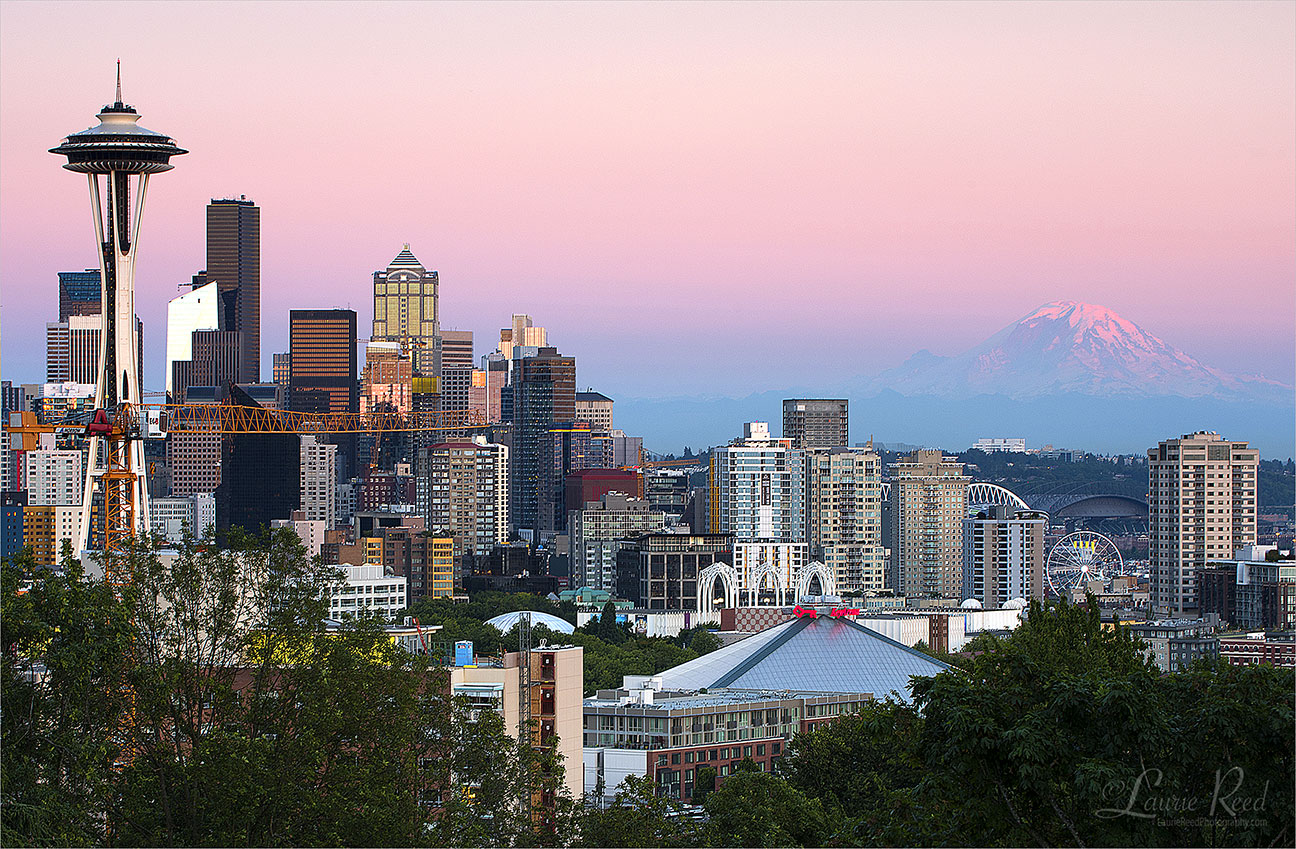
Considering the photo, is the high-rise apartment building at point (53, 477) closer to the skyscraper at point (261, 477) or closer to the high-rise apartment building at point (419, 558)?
the skyscraper at point (261, 477)

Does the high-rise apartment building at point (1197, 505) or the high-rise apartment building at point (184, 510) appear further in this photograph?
the high-rise apartment building at point (184, 510)

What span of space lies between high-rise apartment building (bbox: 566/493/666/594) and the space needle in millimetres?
83356

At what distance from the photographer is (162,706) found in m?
25.0

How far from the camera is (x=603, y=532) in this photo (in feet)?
557

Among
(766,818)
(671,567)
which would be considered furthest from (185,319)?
(766,818)

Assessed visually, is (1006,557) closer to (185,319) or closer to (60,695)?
(185,319)

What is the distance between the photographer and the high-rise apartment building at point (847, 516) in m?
155

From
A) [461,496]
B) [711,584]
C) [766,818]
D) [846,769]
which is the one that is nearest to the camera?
[766,818]

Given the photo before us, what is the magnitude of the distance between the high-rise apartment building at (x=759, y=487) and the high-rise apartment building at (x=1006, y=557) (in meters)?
15.2

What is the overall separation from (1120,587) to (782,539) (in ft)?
80.8

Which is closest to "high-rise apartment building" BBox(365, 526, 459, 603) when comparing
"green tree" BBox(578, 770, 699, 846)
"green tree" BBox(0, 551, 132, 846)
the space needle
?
the space needle

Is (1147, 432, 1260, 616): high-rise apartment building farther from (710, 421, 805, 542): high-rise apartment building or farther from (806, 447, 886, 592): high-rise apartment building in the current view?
(710, 421, 805, 542): high-rise apartment building

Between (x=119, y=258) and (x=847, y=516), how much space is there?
305 ft

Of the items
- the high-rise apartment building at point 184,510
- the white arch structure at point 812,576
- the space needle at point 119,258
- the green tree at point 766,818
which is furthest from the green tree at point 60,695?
the high-rise apartment building at point 184,510
